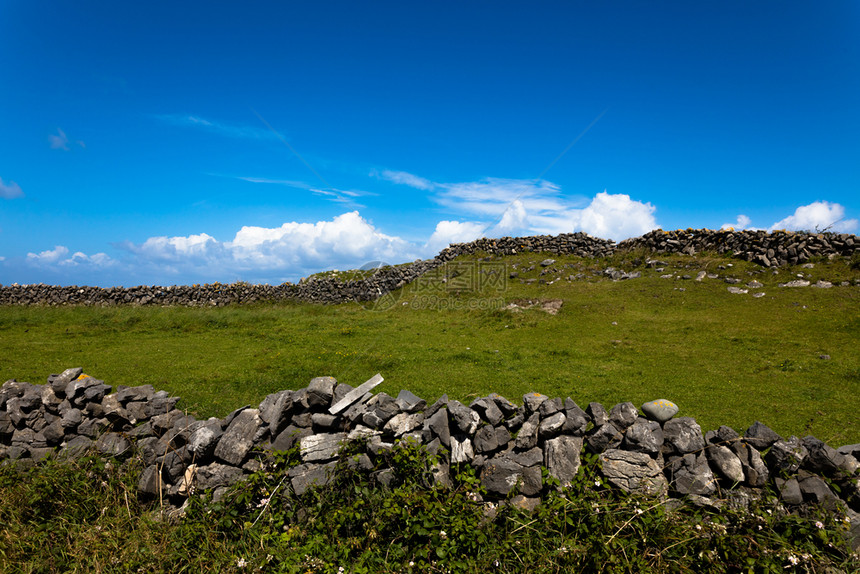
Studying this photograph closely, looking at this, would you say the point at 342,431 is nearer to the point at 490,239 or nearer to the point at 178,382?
the point at 178,382

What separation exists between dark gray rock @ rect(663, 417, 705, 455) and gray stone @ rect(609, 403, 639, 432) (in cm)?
46

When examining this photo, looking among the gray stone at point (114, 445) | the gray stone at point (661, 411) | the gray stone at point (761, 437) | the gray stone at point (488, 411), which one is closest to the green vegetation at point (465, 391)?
the gray stone at point (114, 445)

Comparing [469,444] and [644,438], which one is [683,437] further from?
[469,444]

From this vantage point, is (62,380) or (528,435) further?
(62,380)

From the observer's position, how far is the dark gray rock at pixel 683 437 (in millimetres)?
5594

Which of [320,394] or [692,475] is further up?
[320,394]

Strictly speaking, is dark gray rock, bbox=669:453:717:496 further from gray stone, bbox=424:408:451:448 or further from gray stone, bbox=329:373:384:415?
gray stone, bbox=329:373:384:415

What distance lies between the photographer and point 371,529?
5.07 m

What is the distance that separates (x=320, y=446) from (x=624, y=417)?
185 inches

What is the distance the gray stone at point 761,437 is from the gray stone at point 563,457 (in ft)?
7.52

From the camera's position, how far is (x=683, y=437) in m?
5.66

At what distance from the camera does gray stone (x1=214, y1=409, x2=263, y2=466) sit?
635 centimetres

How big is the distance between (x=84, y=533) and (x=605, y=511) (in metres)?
6.92

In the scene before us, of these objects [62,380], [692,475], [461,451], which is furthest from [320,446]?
[62,380]
